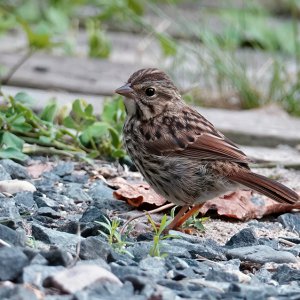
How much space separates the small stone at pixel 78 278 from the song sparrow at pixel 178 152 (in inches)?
53.8

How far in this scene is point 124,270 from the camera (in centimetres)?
370

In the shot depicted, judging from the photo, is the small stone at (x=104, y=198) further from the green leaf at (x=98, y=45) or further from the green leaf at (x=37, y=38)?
the green leaf at (x=98, y=45)

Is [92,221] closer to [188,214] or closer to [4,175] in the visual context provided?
[188,214]

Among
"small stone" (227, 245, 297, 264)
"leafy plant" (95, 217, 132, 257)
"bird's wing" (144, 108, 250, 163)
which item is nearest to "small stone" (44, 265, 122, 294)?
"leafy plant" (95, 217, 132, 257)

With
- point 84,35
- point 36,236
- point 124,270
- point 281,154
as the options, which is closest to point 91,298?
point 124,270

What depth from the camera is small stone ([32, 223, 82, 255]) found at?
4.17 meters

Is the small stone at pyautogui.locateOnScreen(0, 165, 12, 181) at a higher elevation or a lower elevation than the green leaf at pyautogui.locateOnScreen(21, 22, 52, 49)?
lower

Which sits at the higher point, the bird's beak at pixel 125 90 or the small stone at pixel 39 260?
the bird's beak at pixel 125 90

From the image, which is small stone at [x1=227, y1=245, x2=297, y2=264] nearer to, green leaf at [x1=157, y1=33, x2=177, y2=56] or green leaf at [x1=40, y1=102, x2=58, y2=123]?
green leaf at [x1=40, y1=102, x2=58, y2=123]

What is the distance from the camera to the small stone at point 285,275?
4070mm

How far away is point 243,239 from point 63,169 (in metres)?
1.35

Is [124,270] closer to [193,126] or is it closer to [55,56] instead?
[193,126]

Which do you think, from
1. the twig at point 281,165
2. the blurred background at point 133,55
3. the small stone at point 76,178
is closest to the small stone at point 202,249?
the small stone at point 76,178

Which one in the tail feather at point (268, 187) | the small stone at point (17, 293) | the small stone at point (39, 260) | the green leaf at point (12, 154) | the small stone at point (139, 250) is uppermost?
the small stone at point (17, 293)
